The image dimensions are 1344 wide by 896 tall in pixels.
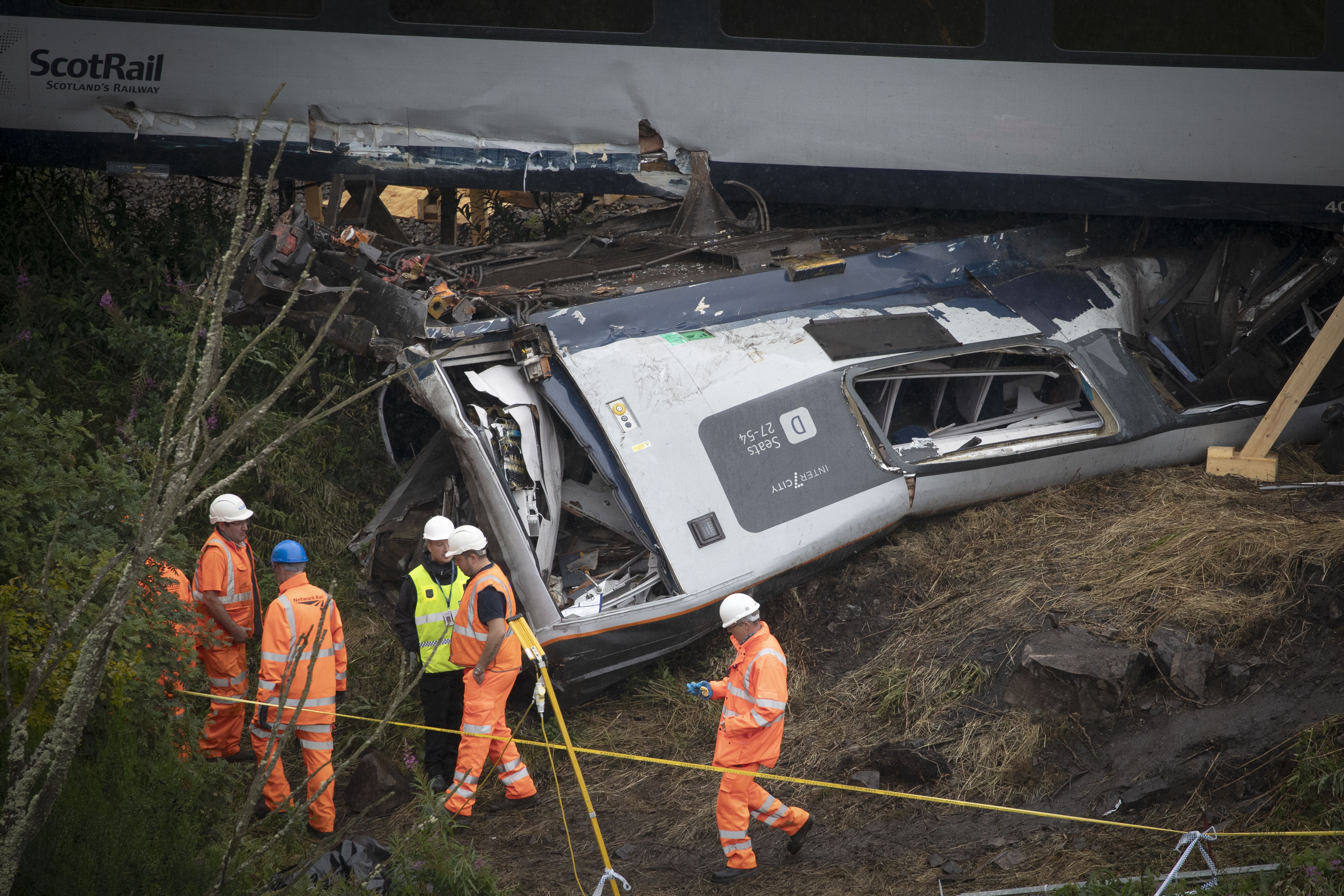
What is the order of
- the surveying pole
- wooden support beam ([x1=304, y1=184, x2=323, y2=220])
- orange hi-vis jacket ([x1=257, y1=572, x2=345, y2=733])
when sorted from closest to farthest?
the surveying pole
orange hi-vis jacket ([x1=257, y1=572, x2=345, y2=733])
wooden support beam ([x1=304, y1=184, x2=323, y2=220])

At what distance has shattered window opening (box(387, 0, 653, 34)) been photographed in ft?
23.7

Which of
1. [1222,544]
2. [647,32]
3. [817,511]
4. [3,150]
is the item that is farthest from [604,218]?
[1222,544]

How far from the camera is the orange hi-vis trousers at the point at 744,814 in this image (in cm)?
459

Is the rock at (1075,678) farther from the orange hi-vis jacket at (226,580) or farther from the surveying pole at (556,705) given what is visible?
the orange hi-vis jacket at (226,580)

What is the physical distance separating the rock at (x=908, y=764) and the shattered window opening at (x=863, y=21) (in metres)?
4.80

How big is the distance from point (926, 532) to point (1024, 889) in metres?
2.65

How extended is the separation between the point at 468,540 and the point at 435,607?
0.43m

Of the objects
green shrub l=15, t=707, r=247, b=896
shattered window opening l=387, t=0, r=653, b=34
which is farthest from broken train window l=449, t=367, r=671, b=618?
shattered window opening l=387, t=0, r=653, b=34

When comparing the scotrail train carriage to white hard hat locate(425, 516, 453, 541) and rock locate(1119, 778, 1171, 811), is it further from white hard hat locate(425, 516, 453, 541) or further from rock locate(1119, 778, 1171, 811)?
rock locate(1119, 778, 1171, 811)

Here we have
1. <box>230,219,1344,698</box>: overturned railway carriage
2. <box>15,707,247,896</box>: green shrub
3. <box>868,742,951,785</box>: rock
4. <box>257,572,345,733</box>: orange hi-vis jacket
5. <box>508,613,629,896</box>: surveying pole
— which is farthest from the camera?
<box>230,219,1344,698</box>: overturned railway carriage

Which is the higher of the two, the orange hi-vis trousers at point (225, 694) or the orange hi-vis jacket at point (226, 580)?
the orange hi-vis jacket at point (226, 580)

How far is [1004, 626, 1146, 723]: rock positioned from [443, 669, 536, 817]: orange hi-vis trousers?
2.43 meters

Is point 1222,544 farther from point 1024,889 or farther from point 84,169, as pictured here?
point 84,169

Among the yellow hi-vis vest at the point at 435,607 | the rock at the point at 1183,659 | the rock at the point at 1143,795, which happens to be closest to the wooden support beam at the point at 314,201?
the yellow hi-vis vest at the point at 435,607
